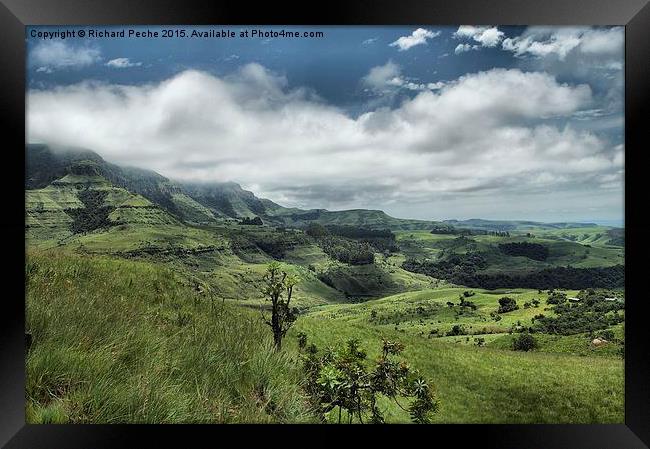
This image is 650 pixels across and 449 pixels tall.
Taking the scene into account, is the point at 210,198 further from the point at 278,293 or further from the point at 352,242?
the point at 278,293

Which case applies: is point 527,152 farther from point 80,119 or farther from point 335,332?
point 80,119

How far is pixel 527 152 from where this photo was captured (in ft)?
18.4

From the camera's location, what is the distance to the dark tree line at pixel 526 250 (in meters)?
7.21

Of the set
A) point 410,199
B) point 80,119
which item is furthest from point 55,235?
point 410,199

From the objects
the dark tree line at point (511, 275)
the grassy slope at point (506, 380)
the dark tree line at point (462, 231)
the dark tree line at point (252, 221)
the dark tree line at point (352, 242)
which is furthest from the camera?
the dark tree line at point (252, 221)

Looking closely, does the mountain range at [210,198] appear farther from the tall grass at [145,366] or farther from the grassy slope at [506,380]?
the tall grass at [145,366]

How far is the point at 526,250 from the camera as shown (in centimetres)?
762

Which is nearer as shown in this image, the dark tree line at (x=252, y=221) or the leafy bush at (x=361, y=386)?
the leafy bush at (x=361, y=386)

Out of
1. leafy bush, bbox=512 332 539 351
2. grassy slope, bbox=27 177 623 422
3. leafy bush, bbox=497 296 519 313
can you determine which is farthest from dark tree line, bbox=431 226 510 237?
leafy bush, bbox=512 332 539 351
